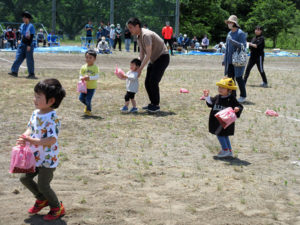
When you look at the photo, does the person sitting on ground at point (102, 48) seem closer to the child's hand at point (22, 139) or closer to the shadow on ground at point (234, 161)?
the shadow on ground at point (234, 161)

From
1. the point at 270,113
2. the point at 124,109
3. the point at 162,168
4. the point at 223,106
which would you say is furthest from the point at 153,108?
the point at 162,168

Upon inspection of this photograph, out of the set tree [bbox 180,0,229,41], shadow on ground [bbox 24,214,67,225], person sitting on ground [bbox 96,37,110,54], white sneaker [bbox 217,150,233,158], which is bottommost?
shadow on ground [bbox 24,214,67,225]

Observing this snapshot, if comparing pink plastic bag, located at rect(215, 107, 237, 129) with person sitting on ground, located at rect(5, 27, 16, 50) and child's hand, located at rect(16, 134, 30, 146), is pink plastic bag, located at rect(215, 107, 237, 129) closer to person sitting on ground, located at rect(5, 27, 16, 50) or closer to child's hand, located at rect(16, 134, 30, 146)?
child's hand, located at rect(16, 134, 30, 146)

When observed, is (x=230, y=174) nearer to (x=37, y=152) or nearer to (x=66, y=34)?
(x=37, y=152)

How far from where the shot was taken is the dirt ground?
4.47 m

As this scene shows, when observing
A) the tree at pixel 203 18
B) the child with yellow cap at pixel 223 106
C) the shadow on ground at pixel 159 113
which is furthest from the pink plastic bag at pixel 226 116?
the tree at pixel 203 18

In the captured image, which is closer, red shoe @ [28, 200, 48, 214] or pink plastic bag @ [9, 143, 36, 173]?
pink plastic bag @ [9, 143, 36, 173]

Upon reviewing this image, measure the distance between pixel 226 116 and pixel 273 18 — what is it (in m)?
45.4

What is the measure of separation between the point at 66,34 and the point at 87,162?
33.0m

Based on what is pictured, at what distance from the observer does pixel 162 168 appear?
19.3 feet

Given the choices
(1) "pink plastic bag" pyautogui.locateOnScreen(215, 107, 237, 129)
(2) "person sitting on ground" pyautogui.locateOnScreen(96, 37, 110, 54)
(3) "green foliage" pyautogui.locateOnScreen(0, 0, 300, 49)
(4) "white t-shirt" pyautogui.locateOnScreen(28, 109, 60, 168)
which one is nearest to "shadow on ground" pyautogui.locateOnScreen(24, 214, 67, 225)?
(4) "white t-shirt" pyautogui.locateOnScreen(28, 109, 60, 168)

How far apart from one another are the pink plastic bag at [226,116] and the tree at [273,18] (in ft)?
144

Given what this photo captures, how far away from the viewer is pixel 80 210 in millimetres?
4445

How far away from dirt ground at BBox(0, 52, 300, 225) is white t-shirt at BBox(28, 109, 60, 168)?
608 mm
